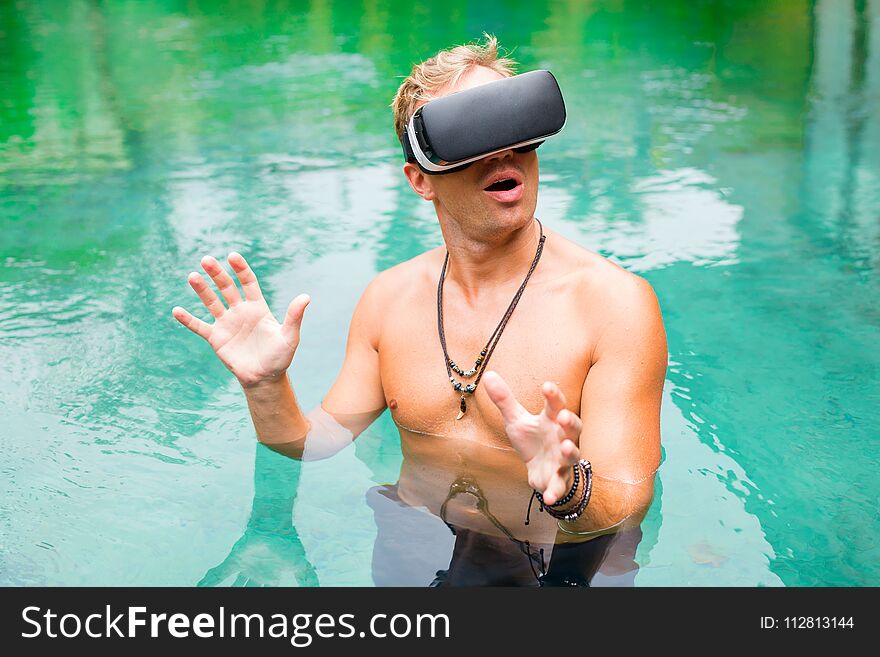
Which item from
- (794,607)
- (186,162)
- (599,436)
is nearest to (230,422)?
(599,436)

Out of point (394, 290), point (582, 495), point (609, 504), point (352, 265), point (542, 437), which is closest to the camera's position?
point (542, 437)

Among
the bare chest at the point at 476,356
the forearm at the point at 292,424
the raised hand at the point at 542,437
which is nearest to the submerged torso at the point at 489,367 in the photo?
the bare chest at the point at 476,356

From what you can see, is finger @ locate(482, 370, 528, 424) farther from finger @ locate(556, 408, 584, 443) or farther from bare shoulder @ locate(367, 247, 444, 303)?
bare shoulder @ locate(367, 247, 444, 303)

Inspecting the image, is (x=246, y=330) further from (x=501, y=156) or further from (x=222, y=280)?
(x=501, y=156)

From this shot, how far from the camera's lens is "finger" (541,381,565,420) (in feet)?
5.94

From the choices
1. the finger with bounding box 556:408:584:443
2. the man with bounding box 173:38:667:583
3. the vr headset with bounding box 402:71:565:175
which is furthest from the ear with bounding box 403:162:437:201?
the finger with bounding box 556:408:584:443

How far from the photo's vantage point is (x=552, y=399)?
1.83 m

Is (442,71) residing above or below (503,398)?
above

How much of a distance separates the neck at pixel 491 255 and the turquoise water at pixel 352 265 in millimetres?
894

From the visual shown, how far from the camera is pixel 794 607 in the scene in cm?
232

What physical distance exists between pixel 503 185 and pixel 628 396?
60 centimetres

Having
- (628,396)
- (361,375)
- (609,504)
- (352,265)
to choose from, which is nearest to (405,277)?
(361,375)

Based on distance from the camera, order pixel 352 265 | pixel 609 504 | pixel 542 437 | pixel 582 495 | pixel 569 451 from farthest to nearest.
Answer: pixel 352 265 → pixel 609 504 → pixel 582 495 → pixel 542 437 → pixel 569 451

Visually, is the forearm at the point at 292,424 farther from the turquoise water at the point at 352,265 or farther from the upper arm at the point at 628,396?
the upper arm at the point at 628,396
